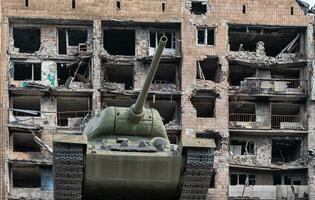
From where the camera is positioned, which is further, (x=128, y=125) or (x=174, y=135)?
(x=174, y=135)

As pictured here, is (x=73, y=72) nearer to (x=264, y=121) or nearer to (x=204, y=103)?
(x=204, y=103)

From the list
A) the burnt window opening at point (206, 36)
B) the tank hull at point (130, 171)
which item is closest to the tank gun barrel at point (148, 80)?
the tank hull at point (130, 171)

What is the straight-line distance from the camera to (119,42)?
62688 millimetres

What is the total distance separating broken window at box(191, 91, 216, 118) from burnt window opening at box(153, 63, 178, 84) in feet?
6.19

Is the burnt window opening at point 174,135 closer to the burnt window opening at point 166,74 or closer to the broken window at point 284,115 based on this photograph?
the burnt window opening at point 166,74

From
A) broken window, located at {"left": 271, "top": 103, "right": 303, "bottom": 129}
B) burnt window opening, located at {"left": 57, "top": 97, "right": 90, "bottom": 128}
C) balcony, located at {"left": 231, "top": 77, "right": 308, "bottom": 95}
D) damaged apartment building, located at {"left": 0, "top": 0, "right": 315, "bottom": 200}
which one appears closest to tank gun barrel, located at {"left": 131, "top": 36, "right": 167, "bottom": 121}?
damaged apartment building, located at {"left": 0, "top": 0, "right": 315, "bottom": 200}

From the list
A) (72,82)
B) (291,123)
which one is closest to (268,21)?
(291,123)

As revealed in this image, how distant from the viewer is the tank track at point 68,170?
30.1 meters

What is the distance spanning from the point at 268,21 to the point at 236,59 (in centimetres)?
274

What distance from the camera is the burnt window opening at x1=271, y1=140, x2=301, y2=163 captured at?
200ft

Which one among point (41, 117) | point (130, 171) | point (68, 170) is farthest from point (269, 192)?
point (68, 170)

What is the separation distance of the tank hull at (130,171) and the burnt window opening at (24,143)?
93.7 ft

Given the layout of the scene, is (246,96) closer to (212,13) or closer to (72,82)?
(212,13)

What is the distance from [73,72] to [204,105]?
7.58 m
